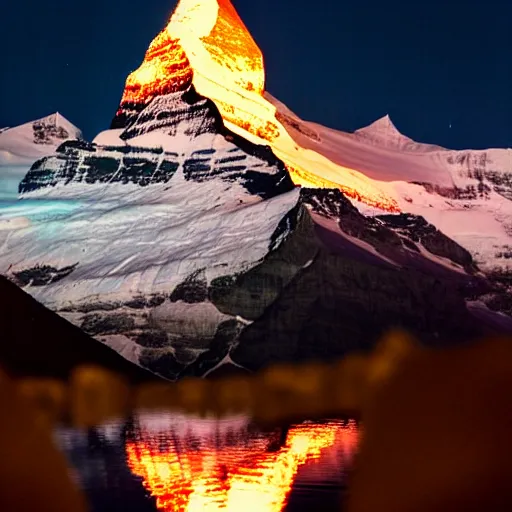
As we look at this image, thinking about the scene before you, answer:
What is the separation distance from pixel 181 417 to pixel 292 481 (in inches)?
1911

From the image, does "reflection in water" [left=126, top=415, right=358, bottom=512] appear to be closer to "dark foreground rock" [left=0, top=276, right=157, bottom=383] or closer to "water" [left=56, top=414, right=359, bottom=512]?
"water" [left=56, top=414, right=359, bottom=512]

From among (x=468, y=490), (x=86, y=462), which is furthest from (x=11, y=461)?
(x=86, y=462)

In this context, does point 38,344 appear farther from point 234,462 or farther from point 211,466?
point 211,466

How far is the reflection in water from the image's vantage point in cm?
3553

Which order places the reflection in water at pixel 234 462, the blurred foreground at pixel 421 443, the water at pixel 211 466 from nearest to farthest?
the blurred foreground at pixel 421 443 → the water at pixel 211 466 → the reflection in water at pixel 234 462

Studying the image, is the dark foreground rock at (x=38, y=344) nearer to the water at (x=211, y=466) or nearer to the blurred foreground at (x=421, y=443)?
the water at (x=211, y=466)

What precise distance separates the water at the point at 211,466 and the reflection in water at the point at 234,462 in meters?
0.04

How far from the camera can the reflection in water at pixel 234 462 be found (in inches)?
1399

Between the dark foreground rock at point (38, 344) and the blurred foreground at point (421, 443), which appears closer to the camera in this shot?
the blurred foreground at point (421, 443)

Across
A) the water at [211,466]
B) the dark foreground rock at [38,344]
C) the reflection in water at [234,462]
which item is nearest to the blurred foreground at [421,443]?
the water at [211,466]

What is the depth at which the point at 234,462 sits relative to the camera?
1891 inches

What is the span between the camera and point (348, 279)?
182625 millimetres

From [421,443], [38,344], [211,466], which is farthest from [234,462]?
[38,344]

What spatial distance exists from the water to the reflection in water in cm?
4
